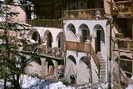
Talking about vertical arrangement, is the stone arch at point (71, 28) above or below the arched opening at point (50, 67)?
above

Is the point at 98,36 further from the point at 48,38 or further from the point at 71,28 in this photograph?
the point at 48,38

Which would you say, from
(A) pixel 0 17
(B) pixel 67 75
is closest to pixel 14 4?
(A) pixel 0 17

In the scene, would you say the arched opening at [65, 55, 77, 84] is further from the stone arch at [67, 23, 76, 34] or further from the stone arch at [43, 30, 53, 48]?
the stone arch at [43, 30, 53, 48]

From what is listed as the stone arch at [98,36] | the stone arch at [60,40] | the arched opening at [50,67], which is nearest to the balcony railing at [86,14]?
the stone arch at [98,36]

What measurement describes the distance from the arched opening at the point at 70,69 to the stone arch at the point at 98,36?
3.95m

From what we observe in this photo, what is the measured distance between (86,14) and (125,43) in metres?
6.42

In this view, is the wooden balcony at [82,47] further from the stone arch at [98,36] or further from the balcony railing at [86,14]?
the balcony railing at [86,14]

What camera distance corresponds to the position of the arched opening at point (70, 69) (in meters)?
33.9

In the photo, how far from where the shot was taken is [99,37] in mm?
30875

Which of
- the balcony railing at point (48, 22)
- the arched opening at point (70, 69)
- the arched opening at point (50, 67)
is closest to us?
the arched opening at point (70, 69)

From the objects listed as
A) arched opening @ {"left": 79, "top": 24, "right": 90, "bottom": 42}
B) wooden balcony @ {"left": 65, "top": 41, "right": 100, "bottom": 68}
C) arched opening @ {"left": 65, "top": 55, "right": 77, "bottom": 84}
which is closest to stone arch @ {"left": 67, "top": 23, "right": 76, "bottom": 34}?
arched opening @ {"left": 79, "top": 24, "right": 90, "bottom": 42}

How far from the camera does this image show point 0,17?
13141 mm

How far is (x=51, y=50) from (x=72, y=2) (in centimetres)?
618

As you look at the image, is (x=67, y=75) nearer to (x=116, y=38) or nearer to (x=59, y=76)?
(x=59, y=76)
